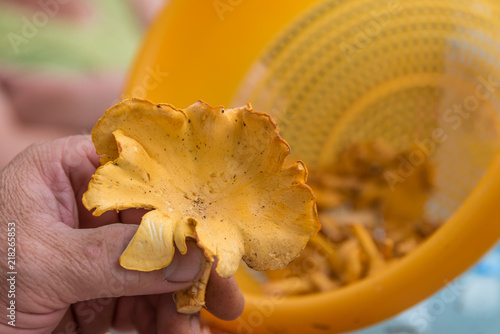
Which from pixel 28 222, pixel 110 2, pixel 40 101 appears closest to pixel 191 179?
pixel 28 222

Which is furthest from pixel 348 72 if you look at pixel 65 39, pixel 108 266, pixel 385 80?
pixel 65 39

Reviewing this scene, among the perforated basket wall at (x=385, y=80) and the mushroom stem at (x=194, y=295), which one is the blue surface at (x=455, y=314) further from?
the mushroom stem at (x=194, y=295)

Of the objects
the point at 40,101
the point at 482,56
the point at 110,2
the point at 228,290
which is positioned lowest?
the point at 40,101

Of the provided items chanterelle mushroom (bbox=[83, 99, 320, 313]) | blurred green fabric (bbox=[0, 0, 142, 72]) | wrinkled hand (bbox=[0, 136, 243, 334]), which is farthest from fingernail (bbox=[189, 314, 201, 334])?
blurred green fabric (bbox=[0, 0, 142, 72])

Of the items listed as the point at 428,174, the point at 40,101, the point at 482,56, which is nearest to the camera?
the point at 482,56

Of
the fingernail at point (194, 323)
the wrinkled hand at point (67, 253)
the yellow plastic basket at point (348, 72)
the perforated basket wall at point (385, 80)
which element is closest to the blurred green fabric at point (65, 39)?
the yellow plastic basket at point (348, 72)

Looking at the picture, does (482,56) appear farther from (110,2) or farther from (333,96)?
(110,2)

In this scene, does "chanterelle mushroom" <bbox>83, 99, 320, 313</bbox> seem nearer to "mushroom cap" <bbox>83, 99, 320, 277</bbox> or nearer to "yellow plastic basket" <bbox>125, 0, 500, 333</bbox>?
"mushroom cap" <bbox>83, 99, 320, 277</bbox>
